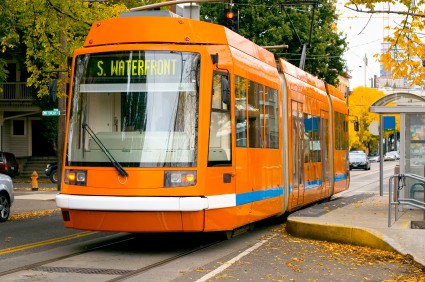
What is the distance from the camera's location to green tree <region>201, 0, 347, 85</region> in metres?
46.8

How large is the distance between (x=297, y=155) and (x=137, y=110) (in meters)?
6.25

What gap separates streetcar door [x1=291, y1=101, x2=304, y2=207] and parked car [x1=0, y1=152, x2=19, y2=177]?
26230 mm

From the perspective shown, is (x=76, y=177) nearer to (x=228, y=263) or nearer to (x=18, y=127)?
(x=228, y=263)

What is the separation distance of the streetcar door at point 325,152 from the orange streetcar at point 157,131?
7.85 m

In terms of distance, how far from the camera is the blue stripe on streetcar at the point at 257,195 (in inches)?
474

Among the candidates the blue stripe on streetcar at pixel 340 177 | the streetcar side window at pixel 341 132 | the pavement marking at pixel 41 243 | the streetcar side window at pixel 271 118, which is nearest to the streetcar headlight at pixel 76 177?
the pavement marking at pixel 41 243

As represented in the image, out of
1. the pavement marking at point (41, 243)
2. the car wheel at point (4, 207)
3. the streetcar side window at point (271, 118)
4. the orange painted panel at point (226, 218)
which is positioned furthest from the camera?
the car wheel at point (4, 207)

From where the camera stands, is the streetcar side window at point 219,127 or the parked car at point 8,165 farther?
the parked car at point 8,165

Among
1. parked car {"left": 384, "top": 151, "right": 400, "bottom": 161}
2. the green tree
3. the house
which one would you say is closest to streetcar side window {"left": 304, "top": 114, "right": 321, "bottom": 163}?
the green tree

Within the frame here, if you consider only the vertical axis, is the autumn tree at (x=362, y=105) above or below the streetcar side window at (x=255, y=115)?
above

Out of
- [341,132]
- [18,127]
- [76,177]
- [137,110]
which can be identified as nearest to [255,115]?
[137,110]

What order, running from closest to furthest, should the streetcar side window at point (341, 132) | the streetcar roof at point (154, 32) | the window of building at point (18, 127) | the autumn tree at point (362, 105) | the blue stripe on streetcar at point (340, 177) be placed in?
the streetcar roof at point (154, 32) → the blue stripe on streetcar at point (340, 177) → the streetcar side window at point (341, 132) → the window of building at point (18, 127) → the autumn tree at point (362, 105)

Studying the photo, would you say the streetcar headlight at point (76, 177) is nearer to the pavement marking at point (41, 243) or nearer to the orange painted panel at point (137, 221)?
the orange painted panel at point (137, 221)

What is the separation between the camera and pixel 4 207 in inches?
682
